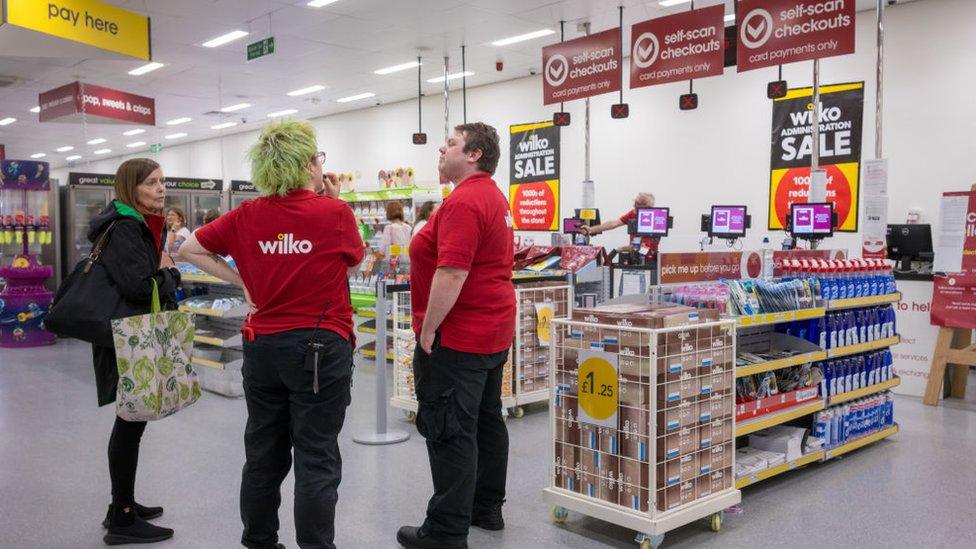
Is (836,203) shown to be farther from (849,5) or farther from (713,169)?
(849,5)

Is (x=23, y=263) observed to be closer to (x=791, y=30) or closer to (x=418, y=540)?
(x=418, y=540)

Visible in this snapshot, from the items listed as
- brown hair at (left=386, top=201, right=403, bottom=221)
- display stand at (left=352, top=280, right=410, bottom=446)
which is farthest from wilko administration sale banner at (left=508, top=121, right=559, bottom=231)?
display stand at (left=352, top=280, right=410, bottom=446)

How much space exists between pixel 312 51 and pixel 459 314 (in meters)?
8.62

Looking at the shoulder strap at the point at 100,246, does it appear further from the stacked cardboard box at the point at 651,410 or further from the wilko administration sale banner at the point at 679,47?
the wilko administration sale banner at the point at 679,47

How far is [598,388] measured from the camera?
3.31m

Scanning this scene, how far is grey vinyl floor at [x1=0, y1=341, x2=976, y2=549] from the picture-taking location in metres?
3.43

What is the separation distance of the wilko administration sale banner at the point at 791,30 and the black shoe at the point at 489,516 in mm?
4538

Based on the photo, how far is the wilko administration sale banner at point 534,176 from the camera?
12094 mm

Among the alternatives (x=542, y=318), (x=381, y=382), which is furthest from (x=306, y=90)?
(x=381, y=382)

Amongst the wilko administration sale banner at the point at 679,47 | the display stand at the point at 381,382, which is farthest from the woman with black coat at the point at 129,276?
the wilko administration sale banner at the point at 679,47

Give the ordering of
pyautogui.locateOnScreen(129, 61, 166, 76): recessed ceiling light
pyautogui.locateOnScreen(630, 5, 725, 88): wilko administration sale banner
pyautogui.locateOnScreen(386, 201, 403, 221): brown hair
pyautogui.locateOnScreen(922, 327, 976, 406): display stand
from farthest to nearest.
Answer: pyautogui.locateOnScreen(129, 61, 166, 76): recessed ceiling light
pyautogui.locateOnScreen(386, 201, 403, 221): brown hair
pyautogui.locateOnScreen(630, 5, 725, 88): wilko administration sale banner
pyautogui.locateOnScreen(922, 327, 976, 406): display stand

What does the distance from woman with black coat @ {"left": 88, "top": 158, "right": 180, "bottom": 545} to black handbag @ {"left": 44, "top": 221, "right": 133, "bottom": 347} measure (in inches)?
0.9

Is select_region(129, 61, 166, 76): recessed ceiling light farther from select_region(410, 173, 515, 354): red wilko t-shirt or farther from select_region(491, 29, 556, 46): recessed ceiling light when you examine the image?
select_region(410, 173, 515, 354): red wilko t-shirt

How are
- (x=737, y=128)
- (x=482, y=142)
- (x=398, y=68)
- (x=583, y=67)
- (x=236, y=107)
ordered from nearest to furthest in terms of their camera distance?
(x=482, y=142)
(x=583, y=67)
(x=737, y=128)
(x=398, y=68)
(x=236, y=107)
